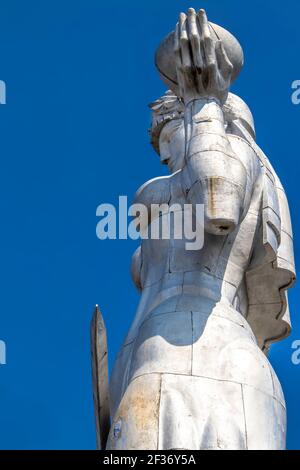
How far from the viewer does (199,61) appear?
11.2 meters

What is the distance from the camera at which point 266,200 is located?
1155 cm

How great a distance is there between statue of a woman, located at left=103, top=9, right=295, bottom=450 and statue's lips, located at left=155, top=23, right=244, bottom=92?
27 cm

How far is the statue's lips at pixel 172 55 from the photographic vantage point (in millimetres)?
11719

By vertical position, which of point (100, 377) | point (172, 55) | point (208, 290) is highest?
point (172, 55)

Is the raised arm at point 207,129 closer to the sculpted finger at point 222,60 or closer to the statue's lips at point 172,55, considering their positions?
the sculpted finger at point 222,60

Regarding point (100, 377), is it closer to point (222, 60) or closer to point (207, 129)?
point (207, 129)

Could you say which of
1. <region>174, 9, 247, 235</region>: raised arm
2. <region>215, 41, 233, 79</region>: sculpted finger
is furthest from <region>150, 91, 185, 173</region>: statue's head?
<region>215, 41, 233, 79</region>: sculpted finger

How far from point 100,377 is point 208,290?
123 cm

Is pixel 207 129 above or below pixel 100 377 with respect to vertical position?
above

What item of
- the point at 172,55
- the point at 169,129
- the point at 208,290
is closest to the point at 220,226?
the point at 208,290

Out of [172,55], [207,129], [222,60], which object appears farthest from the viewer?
[172,55]

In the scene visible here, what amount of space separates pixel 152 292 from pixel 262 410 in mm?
1610
